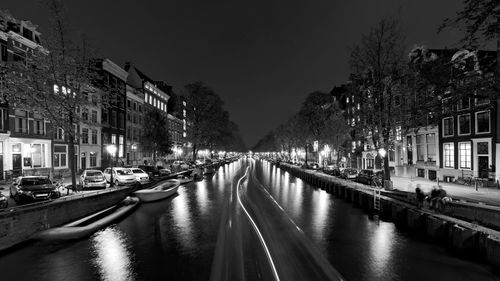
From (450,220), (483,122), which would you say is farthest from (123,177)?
(483,122)

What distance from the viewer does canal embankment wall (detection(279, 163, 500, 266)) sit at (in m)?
13.0

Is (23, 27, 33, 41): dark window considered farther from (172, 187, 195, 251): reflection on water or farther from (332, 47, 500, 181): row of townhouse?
(332, 47, 500, 181): row of townhouse

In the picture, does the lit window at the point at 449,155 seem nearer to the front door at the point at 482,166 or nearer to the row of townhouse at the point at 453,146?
the row of townhouse at the point at 453,146

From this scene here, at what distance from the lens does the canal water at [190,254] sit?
1177cm

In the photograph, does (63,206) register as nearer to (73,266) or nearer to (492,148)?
(73,266)

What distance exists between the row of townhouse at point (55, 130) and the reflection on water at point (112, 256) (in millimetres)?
11998

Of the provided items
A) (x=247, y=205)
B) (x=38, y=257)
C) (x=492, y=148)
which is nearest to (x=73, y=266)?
(x=38, y=257)

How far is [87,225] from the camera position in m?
18.6

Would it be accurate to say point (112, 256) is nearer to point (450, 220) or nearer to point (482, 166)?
point (450, 220)

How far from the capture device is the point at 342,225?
2006 centimetres

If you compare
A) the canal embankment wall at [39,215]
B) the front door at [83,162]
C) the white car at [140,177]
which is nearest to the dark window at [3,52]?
the white car at [140,177]

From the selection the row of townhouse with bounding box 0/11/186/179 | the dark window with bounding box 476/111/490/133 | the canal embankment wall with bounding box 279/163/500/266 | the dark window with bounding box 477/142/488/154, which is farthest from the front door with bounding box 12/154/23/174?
the dark window with bounding box 476/111/490/133

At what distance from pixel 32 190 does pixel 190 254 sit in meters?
14.2

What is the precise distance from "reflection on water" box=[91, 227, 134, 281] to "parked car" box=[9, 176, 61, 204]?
20.8 feet
